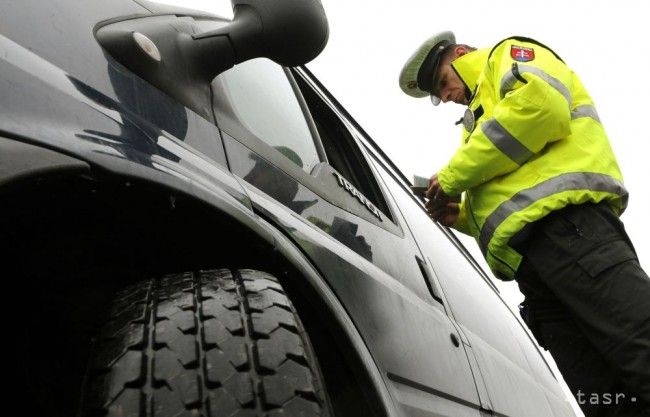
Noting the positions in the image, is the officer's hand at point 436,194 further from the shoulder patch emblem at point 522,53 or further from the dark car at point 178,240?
the dark car at point 178,240

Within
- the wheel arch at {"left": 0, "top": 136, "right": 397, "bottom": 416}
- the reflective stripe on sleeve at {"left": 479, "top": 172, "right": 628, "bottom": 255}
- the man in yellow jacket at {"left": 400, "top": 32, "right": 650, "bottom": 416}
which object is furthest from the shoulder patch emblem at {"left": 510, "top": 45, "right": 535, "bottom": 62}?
the wheel arch at {"left": 0, "top": 136, "right": 397, "bottom": 416}

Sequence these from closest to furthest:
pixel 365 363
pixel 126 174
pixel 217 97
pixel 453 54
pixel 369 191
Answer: pixel 126 174 < pixel 365 363 < pixel 217 97 < pixel 369 191 < pixel 453 54

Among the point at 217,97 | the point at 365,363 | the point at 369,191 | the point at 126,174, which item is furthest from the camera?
the point at 369,191

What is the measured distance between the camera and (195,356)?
0.80 meters

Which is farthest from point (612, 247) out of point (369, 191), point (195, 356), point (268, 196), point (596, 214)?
point (195, 356)

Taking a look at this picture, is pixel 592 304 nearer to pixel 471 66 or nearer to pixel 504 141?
pixel 504 141

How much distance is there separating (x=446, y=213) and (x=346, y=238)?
1.43 meters

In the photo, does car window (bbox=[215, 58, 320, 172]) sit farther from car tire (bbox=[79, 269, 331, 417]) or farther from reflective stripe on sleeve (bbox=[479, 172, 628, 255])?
reflective stripe on sleeve (bbox=[479, 172, 628, 255])

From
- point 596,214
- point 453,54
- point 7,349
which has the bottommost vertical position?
point 7,349

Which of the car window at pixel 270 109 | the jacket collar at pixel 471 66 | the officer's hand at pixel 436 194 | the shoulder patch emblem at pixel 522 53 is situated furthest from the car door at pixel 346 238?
the jacket collar at pixel 471 66

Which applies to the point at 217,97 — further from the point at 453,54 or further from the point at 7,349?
the point at 453,54

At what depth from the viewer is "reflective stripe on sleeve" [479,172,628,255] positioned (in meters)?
2.14

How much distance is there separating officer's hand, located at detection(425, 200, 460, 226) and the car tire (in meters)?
1.86

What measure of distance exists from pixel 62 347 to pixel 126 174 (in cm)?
36
